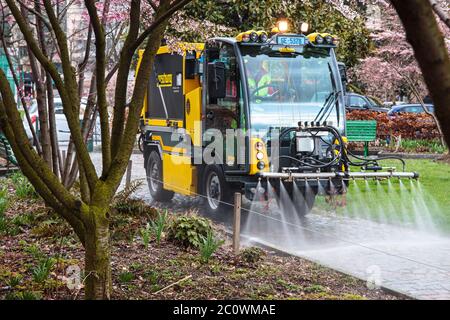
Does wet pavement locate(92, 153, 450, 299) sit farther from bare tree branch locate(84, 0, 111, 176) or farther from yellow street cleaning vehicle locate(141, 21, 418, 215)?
bare tree branch locate(84, 0, 111, 176)

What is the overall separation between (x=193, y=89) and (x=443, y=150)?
12.4m

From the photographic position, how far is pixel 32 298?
19.6 ft

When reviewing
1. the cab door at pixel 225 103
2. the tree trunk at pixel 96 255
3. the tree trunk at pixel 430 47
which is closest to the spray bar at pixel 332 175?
the cab door at pixel 225 103

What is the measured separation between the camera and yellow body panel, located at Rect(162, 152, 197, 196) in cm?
1321

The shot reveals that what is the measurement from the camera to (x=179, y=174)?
45.0ft

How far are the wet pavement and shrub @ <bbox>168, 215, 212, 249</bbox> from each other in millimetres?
1132

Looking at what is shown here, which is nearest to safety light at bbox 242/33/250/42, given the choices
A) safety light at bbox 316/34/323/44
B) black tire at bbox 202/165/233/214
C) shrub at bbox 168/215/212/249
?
safety light at bbox 316/34/323/44

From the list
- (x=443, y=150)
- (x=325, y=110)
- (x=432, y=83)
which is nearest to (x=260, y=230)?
(x=325, y=110)

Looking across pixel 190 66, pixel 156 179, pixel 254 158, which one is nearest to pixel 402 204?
pixel 254 158

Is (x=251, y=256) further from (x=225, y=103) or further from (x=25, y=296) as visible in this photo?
(x=225, y=103)

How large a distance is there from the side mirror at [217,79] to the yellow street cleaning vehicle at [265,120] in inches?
0.6

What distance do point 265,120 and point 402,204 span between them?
3.13m

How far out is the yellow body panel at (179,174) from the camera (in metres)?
13.2

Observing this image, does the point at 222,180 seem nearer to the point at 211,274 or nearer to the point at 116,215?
the point at 116,215
